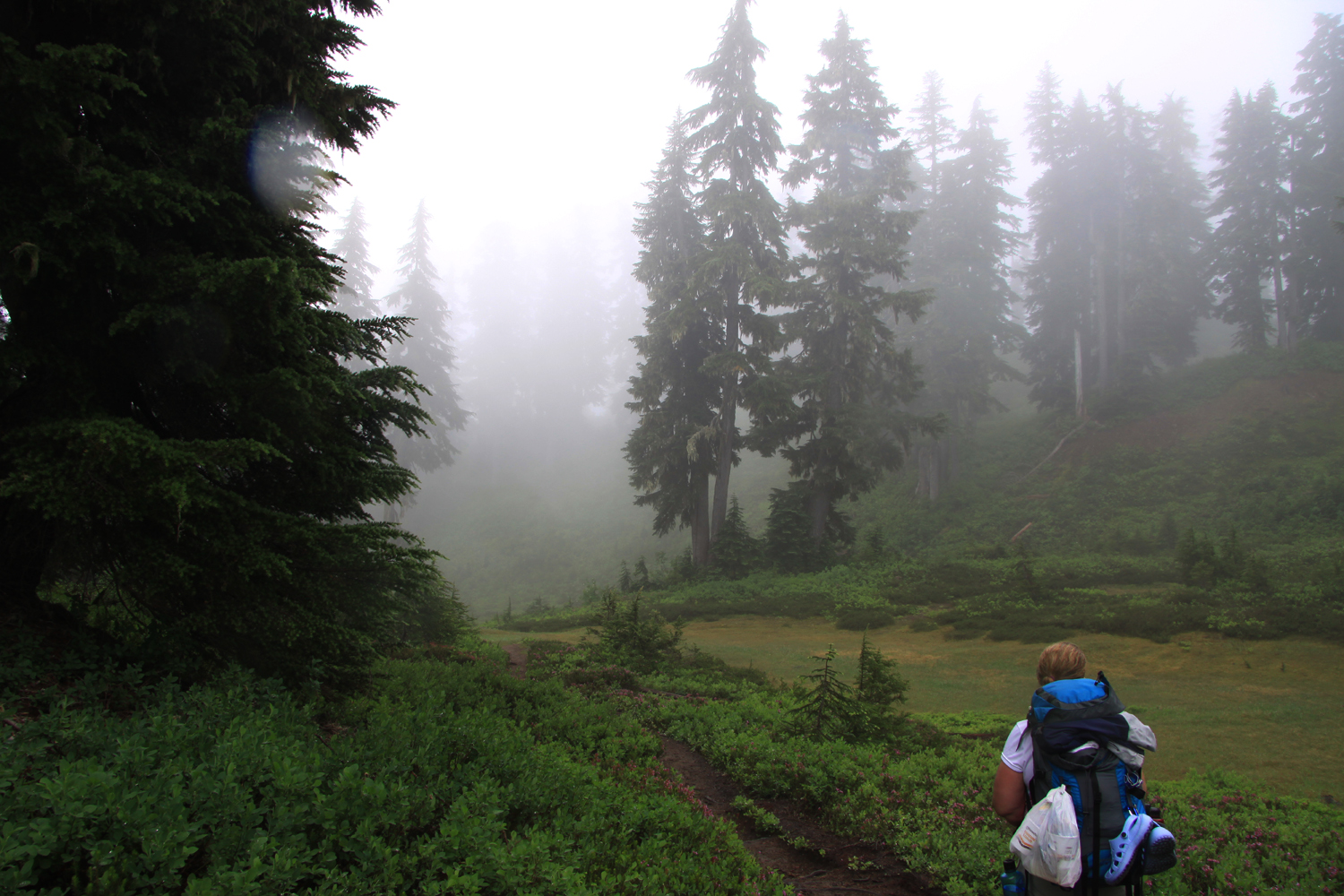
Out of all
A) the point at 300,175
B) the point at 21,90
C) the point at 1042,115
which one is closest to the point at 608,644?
the point at 300,175

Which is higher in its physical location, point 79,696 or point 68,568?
point 68,568

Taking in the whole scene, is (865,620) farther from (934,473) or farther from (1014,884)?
(934,473)

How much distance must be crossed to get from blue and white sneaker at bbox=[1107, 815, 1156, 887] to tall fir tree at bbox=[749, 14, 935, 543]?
20.1 metres

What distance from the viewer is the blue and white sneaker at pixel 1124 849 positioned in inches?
115

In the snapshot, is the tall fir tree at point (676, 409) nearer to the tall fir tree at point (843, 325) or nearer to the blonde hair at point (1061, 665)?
the tall fir tree at point (843, 325)

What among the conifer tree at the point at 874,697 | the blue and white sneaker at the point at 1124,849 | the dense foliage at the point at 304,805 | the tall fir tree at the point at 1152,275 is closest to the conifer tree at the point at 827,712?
the conifer tree at the point at 874,697

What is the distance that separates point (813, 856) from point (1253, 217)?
44.3 metres

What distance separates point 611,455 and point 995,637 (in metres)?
37.9

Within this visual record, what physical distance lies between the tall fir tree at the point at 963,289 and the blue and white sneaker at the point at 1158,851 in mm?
28584

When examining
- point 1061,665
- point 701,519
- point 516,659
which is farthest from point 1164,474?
point 1061,665

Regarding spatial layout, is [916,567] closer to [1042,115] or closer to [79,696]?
[79,696]

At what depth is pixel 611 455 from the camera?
49156 millimetres

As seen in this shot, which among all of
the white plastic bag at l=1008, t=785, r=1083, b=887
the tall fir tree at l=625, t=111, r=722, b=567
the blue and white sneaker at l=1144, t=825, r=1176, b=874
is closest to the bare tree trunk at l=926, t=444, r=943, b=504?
the tall fir tree at l=625, t=111, r=722, b=567

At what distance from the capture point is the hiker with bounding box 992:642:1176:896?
293 centimetres
